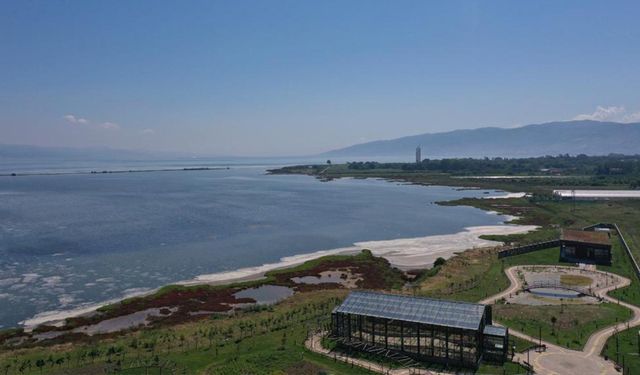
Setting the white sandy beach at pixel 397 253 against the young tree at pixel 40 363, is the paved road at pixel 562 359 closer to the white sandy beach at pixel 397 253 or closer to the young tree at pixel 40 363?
the young tree at pixel 40 363

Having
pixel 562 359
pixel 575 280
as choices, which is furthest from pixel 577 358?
pixel 575 280

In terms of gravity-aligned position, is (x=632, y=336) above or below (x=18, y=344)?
above

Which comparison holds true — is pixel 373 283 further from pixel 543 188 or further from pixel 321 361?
pixel 543 188

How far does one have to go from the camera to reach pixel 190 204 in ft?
379

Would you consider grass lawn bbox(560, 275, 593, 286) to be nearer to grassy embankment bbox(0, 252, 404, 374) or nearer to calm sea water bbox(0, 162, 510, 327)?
grassy embankment bbox(0, 252, 404, 374)

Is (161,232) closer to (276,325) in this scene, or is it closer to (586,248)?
(276,325)

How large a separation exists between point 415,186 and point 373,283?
404ft

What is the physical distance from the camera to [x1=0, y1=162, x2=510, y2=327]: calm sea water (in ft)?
164

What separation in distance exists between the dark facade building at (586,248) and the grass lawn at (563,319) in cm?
1592

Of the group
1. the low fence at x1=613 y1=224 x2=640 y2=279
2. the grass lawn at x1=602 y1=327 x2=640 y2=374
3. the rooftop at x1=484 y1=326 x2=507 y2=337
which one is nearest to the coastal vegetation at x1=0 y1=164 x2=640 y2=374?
the grass lawn at x1=602 y1=327 x2=640 y2=374

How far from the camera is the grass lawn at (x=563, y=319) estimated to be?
3071 centimetres

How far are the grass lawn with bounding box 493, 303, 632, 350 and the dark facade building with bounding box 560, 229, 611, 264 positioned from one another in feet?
52.2

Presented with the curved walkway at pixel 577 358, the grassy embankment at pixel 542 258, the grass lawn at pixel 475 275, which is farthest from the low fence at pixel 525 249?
the curved walkway at pixel 577 358

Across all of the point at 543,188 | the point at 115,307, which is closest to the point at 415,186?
the point at 543,188
